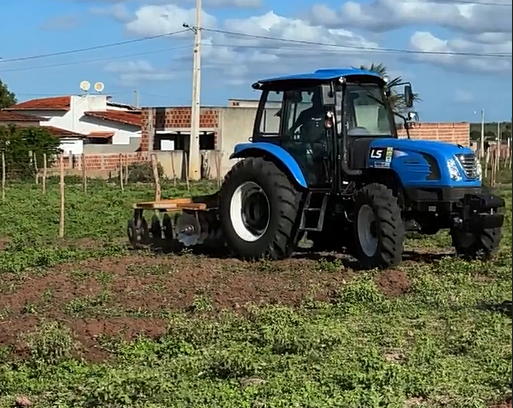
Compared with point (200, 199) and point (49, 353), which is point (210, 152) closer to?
point (200, 199)

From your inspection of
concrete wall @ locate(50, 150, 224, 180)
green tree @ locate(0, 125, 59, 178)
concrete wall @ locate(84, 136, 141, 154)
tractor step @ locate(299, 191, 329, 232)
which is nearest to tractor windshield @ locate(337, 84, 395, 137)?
tractor step @ locate(299, 191, 329, 232)

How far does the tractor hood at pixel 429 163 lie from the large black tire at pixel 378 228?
29 cm

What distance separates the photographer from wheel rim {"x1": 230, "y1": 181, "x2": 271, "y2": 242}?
12266 mm

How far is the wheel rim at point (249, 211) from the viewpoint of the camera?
12266 mm

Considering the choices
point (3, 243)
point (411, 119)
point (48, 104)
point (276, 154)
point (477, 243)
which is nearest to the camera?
point (477, 243)

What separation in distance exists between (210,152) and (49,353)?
113 ft

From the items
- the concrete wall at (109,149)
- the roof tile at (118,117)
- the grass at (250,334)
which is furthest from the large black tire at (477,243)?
the roof tile at (118,117)

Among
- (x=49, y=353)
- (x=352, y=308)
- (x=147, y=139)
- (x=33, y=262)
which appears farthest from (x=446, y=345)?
(x=147, y=139)

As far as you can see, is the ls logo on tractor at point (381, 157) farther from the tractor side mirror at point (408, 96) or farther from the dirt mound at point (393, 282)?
the dirt mound at point (393, 282)

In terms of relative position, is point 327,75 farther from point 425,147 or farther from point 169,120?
point 169,120

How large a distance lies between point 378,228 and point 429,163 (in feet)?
3.08

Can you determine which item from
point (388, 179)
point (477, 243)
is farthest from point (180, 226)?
point (477, 243)

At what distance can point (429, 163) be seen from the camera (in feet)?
35.6

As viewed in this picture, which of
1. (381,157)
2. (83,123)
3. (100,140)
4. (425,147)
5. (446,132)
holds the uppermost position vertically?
(83,123)
